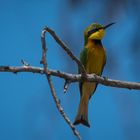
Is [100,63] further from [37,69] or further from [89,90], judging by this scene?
[37,69]

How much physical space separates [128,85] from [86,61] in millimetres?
1193

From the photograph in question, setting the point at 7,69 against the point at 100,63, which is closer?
the point at 7,69

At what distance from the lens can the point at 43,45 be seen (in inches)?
64.3

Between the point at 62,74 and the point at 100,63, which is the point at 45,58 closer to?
the point at 62,74

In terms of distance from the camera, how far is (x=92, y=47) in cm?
328

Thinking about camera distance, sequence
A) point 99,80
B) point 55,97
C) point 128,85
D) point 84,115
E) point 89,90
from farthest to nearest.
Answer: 1. point 89,90
2. point 84,115
3. point 99,80
4. point 128,85
5. point 55,97

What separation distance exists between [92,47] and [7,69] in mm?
1588

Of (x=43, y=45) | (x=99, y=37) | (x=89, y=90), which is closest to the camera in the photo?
(x=43, y=45)

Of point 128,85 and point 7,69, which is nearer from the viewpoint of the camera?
point 7,69

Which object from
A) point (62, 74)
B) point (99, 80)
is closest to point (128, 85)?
point (99, 80)

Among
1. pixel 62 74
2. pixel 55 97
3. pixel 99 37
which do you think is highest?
pixel 99 37

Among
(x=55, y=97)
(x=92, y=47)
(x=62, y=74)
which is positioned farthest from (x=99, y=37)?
(x=55, y=97)

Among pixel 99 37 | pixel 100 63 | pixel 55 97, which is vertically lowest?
pixel 55 97

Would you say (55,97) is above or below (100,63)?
below
